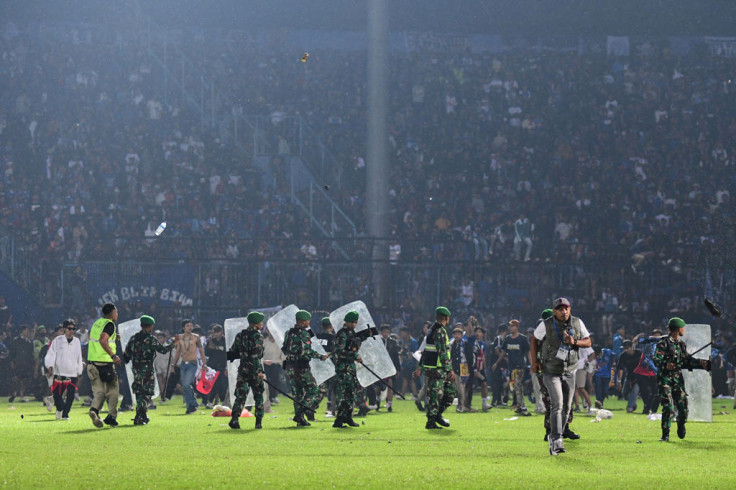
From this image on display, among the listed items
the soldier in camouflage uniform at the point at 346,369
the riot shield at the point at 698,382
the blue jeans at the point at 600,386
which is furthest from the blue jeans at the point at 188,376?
the riot shield at the point at 698,382

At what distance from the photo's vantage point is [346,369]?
17453 mm

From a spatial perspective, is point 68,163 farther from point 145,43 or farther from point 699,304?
point 699,304

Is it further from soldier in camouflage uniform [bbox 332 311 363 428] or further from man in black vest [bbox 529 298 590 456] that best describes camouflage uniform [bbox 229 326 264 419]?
man in black vest [bbox 529 298 590 456]

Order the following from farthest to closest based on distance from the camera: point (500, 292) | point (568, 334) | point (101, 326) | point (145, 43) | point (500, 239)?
1. point (145, 43)
2. point (500, 239)
3. point (500, 292)
4. point (101, 326)
5. point (568, 334)

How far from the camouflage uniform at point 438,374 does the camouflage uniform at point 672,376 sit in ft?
10.7

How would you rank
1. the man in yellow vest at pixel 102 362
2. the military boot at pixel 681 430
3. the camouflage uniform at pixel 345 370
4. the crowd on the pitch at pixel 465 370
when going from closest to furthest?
the military boot at pixel 681 430 → the man in yellow vest at pixel 102 362 → the camouflage uniform at pixel 345 370 → the crowd on the pitch at pixel 465 370

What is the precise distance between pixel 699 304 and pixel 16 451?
22.3 m

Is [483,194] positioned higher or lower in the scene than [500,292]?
higher

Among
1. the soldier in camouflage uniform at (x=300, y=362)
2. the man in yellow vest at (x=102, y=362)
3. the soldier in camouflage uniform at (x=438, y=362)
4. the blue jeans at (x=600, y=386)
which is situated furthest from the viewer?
the blue jeans at (x=600, y=386)

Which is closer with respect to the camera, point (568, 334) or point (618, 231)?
point (568, 334)

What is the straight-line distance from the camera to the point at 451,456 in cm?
1309

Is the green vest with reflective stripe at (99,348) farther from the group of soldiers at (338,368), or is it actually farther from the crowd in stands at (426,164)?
the crowd in stands at (426,164)

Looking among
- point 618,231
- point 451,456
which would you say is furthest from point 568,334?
point 618,231

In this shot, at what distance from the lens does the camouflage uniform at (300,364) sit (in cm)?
1778
